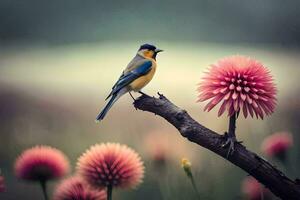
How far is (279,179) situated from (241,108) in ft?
0.30

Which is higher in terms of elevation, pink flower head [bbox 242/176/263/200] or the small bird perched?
the small bird perched

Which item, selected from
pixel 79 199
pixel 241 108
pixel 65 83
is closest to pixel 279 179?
pixel 241 108

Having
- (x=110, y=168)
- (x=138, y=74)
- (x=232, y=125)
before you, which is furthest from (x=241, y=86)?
(x=138, y=74)

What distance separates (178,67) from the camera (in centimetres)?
109

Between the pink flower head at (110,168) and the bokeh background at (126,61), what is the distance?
0.27 m

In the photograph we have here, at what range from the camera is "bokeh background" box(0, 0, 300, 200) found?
1.06 metres

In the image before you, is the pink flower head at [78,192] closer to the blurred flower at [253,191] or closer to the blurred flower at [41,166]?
the blurred flower at [41,166]

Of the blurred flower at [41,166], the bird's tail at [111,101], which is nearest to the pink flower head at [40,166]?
the blurred flower at [41,166]

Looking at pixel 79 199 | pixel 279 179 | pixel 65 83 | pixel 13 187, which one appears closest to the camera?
pixel 279 179

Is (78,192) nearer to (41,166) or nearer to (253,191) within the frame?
(41,166)

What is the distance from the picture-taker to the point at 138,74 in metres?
0.95

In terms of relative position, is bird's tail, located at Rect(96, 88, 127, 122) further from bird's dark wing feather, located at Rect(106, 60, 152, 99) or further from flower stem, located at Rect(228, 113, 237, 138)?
flower stem, located at Rect(228, 113, 237, 138)

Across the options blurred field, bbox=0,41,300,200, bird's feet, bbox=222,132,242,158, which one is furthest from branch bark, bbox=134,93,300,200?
blurred field, bbox=0,41,300,200

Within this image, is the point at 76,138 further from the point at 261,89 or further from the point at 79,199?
the point at 261,89
